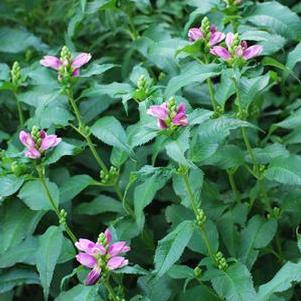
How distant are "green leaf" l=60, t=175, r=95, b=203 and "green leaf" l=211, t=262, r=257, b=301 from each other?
552mm

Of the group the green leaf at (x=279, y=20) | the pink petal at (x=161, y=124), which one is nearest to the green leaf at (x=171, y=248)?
Answer: the pink petal at (x=161, y=124)

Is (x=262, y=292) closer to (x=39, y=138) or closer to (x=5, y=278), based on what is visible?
(x=39, y=138)

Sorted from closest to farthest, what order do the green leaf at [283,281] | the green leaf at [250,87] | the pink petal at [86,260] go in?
the green leaf at [283,281], the pink petal at [86,260], the green leaf at [250,87]

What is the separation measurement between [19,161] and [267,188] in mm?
856

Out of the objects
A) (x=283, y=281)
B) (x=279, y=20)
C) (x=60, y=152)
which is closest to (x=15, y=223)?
(x=60, y=152)

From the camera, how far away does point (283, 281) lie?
1.49m

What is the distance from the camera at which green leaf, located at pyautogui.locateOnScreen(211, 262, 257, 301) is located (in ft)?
5.40

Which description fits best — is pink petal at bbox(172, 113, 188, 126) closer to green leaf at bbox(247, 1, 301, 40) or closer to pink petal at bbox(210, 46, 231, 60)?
pink petal at bbox(210, 46, 231, 60)

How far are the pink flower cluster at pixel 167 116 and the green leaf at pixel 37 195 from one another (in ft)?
1.67

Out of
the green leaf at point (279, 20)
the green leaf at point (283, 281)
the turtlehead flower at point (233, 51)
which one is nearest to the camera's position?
the green leaf at point (283, 281)

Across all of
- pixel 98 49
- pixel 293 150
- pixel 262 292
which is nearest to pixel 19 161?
pixel 262 292

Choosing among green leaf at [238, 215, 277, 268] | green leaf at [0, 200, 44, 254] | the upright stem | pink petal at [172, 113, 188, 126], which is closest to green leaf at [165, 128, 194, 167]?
pink petal at [172, 113, 188, 126]

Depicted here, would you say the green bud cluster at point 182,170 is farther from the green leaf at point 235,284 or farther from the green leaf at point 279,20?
the green leaf at point 279,20

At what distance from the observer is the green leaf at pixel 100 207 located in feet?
7.14
